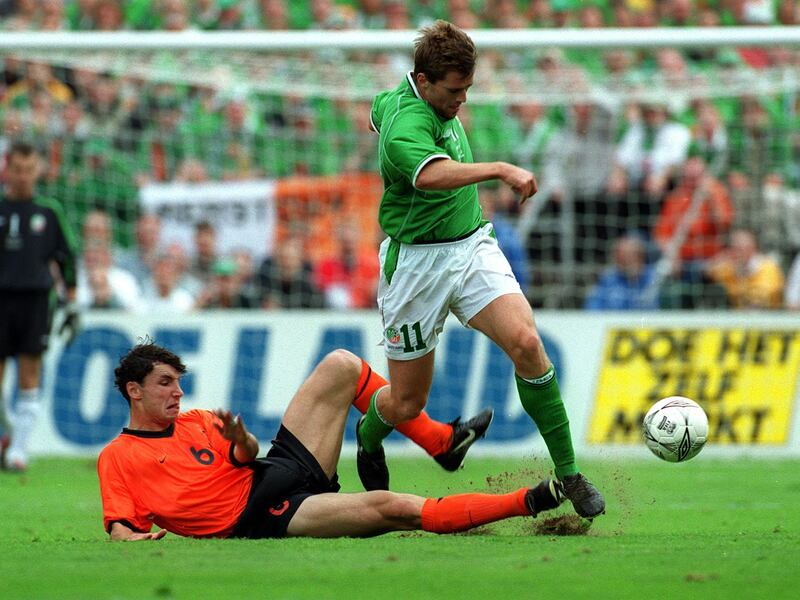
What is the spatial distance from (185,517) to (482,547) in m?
1.48

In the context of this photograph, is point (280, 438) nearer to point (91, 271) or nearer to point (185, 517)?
point (185, 517)

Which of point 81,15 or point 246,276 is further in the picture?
point 81,15

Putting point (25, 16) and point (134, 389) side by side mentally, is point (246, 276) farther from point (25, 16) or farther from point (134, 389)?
point (134, 389)

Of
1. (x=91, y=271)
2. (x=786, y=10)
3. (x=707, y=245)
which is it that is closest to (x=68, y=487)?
(x=91, y=271)

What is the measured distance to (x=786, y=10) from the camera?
16281 mm

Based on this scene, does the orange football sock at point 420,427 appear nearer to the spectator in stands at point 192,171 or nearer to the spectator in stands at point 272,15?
the spectator in stands at point 192,171

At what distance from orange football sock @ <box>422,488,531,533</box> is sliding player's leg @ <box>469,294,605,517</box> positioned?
0.43m

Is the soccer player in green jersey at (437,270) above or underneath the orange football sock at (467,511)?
above

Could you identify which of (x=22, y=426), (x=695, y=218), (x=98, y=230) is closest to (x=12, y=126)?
(x=98, y=230)

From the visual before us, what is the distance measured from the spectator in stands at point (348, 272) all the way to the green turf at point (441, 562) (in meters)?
5.74

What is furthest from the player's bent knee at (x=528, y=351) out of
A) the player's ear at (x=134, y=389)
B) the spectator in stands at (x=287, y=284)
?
the spectator in stands at (x=287, y=284)

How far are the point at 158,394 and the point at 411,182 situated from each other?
64.1 inches

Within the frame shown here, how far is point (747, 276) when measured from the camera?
45.7 feet

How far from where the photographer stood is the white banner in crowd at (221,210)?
14633 mm
